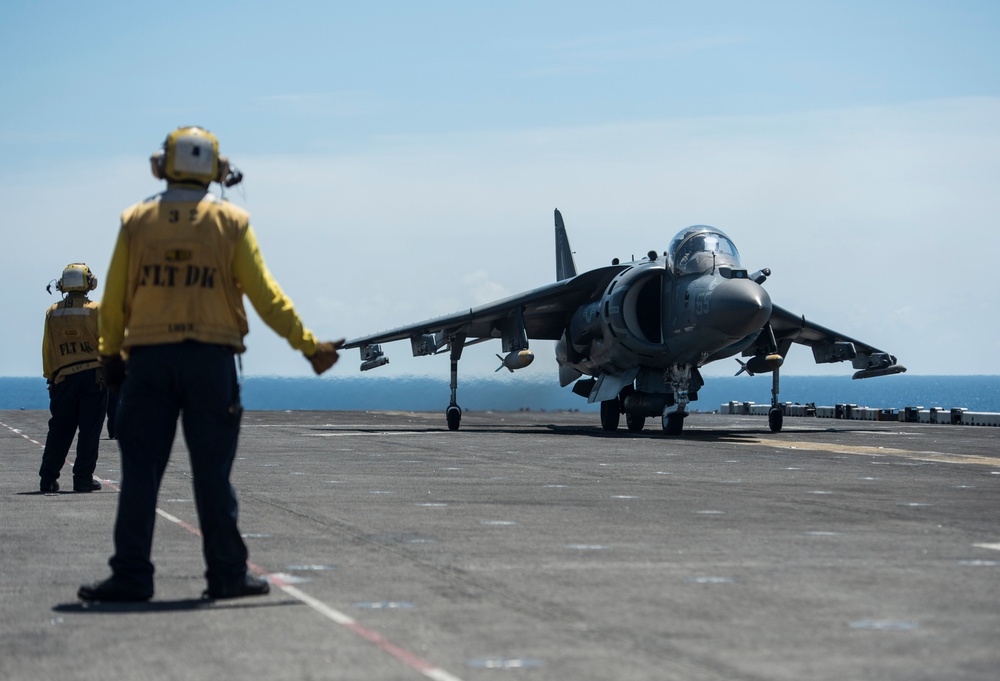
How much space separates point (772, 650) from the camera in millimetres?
5715

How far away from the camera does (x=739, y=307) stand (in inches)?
1042

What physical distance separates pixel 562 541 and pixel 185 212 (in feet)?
11.9

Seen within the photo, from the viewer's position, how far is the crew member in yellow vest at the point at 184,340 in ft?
24.5

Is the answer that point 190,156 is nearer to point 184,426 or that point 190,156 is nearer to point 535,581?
point 184,426

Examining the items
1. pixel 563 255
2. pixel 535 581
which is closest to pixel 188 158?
pixel 535 581

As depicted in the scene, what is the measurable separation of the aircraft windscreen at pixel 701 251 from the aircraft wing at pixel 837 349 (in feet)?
22.5

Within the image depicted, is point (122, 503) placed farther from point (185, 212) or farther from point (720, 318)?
point (720, 318)

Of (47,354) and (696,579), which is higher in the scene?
(47,354)

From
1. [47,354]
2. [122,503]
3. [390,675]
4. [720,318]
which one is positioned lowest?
[390,675]

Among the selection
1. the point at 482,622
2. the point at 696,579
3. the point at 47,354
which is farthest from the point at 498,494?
the point at 482,622

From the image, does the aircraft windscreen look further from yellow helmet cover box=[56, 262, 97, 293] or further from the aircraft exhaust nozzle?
yellow helmet cover box=[56, 262, 97, 293]

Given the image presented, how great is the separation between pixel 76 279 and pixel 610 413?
67.3 feet

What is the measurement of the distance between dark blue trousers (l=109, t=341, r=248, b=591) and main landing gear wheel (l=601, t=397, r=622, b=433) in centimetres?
2573

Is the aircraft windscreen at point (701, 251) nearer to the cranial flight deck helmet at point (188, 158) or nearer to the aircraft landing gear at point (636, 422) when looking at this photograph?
the aircraft landing gear at point (636, 422)
